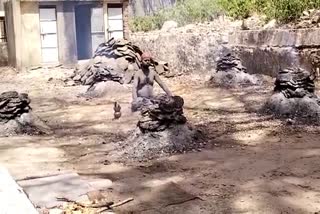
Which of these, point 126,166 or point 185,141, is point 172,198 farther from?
point 185,141

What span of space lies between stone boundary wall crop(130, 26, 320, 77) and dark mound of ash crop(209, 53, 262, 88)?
0.31 m

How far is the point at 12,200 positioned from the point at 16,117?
468cm

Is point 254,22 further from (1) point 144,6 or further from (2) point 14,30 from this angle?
(1) point 144,6

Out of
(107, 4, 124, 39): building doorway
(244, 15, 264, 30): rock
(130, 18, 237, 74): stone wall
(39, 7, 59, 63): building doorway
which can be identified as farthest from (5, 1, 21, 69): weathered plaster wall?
(244, 15, 264, 30): rock

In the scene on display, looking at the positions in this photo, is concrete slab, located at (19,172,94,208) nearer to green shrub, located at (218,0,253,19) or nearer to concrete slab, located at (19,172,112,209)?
concrete slab, located at (19,172,112,209)

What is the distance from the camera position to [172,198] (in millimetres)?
3834

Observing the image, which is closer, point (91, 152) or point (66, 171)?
point (66, 171)

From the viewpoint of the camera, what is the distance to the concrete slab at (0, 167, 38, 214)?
252 centimetres

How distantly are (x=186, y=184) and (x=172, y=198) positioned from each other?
0.39 m

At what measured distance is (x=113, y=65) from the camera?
39.6 ft

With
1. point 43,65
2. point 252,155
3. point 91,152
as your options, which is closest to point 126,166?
point 91,152

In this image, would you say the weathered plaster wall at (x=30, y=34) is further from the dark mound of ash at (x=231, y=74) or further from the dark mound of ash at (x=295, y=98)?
the dark mound of ash at (x=295, y=98)

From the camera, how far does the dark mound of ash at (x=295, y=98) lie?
6.59m

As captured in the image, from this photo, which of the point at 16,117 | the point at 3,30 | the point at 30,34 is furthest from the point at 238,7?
the point at 3,30
